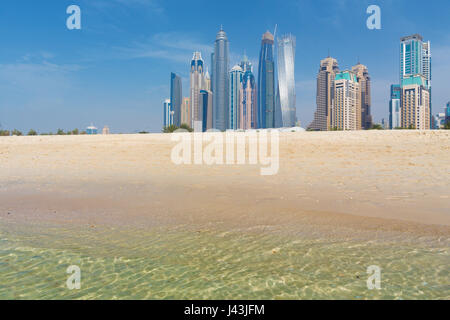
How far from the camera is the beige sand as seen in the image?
732 cm

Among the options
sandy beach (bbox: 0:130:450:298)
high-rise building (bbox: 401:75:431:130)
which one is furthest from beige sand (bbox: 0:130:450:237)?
high-rise building (bbox: 401:75:431:130)

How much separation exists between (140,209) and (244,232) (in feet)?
11.4

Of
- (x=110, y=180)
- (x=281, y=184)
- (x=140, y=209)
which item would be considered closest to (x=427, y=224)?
(x=281, y=184)

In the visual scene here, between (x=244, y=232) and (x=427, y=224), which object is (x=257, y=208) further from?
(x=427, y=224)

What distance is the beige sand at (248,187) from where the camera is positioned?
24.0ft

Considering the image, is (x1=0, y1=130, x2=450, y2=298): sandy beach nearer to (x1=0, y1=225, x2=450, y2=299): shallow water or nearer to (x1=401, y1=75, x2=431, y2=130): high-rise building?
(x1=0, y1=225, x2=450, y2=299): shallow water

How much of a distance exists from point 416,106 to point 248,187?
683 ft

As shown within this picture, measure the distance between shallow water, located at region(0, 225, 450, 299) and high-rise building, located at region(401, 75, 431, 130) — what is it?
663ft

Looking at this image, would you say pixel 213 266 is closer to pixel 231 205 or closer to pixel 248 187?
pixel 231 205

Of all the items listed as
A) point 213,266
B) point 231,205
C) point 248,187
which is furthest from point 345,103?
point 213,266

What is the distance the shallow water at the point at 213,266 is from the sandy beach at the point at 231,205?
4 centimetres

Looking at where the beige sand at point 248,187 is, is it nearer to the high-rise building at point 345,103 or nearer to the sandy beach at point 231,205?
the sandy beach at point 231,205

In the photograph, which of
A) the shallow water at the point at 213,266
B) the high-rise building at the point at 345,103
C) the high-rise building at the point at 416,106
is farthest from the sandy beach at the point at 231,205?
the high-rise building at the point at 416,106
